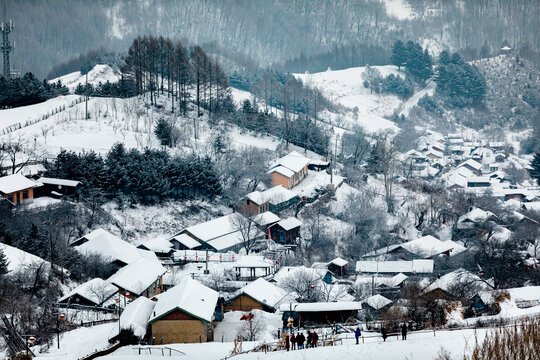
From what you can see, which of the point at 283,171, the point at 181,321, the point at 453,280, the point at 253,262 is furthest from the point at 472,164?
the point at 181,321

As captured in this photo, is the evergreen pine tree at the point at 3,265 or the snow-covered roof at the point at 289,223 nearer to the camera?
the evergreen pine tree at the point at 3,265

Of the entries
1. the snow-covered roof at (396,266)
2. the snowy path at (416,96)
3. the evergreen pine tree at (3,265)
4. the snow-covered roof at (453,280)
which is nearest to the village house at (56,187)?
the evergreen pine tree at (3,265)

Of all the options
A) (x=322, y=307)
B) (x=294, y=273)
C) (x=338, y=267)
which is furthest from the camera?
(x=338, y=267)

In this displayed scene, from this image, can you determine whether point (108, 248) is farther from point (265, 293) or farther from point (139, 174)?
point (265, 293)

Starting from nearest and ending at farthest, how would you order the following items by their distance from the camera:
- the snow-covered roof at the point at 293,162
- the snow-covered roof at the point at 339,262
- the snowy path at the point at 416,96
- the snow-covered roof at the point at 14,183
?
the snow-covered roof at the point at 14,183
the snow-covered roof at the point at 339,262
the snow-covered roof at the point at 293,162
the snowy path at the point at 416,96

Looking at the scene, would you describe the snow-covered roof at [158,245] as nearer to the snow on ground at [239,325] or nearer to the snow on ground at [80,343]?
the snow on ground at [239,325]
